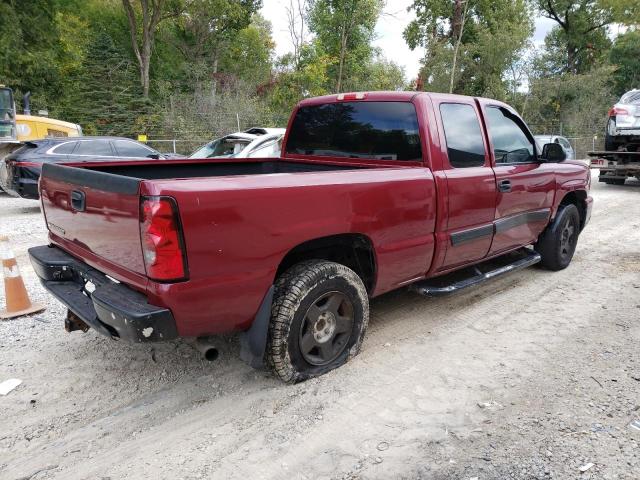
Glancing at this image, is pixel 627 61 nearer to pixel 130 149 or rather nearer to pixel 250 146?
pixel 250 146

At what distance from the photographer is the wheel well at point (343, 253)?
10.2ft

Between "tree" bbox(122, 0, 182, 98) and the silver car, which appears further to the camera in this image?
"tree" bbox(122, 0, 182, 98)

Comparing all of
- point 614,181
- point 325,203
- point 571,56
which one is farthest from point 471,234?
point 571,56

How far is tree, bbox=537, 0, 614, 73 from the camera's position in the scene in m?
38.4

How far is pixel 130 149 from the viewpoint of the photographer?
10539 millimetres

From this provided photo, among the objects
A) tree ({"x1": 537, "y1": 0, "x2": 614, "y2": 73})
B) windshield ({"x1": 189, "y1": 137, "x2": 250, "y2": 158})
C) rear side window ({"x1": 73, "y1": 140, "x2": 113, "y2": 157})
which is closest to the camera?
rear side window ({"x1": 73, "y1": 140, "x2": 113, "y2": 157})

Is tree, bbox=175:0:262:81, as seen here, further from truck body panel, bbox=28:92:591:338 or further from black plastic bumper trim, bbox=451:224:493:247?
Answer: black plastic bumper trim, bbox=451:224:493:247

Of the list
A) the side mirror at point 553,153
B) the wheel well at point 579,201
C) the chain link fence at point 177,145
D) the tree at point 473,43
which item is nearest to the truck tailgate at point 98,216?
the side mirror at point 553,153

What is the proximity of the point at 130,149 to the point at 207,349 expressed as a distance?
29.4 ft

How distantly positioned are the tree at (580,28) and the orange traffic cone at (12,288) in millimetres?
42565

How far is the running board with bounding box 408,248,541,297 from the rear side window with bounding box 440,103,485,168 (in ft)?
3.33

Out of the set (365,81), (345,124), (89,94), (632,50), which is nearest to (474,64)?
(365,81)

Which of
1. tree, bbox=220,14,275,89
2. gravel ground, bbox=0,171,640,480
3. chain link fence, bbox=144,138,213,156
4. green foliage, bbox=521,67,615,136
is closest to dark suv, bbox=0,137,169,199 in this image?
gravel ground, bbox=0,171,640,480

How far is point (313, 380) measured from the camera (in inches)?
128
